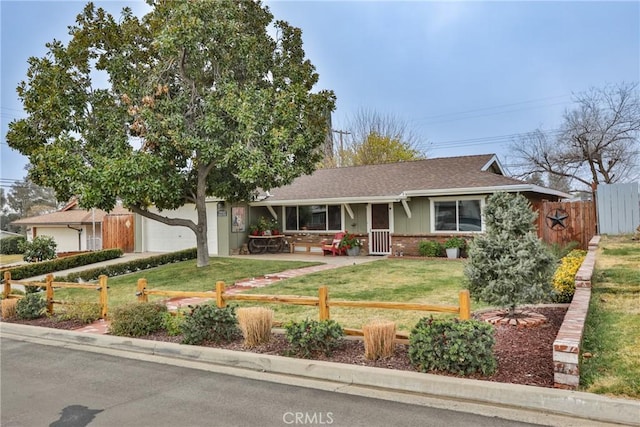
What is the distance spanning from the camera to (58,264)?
58.3ft

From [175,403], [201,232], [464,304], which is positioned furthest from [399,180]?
[175,403]

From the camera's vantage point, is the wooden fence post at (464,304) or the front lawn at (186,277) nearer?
the wooden fence post at (464,304)

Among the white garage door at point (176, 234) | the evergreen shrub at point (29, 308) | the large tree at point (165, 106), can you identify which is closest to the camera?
the evergreen shrub at point (29, 308)

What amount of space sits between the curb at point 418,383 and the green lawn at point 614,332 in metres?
0.24

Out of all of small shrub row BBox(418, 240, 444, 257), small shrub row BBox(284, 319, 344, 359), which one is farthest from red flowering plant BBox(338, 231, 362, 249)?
small shrub row BBox(284, 319, 344, 359)

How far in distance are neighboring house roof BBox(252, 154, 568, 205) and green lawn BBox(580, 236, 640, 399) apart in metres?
6.73

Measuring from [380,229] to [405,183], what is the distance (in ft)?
6.67

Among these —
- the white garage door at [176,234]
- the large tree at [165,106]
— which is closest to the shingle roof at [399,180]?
the white garage door at [176,234]

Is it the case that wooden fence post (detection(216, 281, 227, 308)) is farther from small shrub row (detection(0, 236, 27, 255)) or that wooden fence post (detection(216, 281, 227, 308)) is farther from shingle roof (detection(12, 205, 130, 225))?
small shrub row (detection(0, 236, 27, 255))

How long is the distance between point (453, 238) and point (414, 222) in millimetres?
1970

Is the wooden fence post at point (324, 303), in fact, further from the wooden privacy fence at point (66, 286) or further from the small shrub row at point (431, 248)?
the small shrub row at point (431, 248)

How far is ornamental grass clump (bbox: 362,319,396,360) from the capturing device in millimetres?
5457

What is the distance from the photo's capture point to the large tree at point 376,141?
34.6 m

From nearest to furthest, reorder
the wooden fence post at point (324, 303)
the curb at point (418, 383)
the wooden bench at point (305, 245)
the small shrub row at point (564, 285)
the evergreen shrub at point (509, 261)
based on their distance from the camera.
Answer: the curb at point (418, 383) < the evergreen shrub at point (509, 261) < the wooden fence post at point (324, 303) < the small shrub row at point (564, 285) < the wooden bench at point (305, 245)
